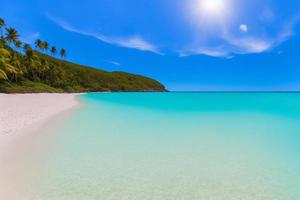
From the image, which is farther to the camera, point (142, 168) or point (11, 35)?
point (11, 35)

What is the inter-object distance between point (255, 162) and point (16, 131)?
7988 mm

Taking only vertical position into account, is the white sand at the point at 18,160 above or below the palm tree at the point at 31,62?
below

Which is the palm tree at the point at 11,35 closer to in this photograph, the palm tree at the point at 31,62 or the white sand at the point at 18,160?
the palm tree at the point at 31,62

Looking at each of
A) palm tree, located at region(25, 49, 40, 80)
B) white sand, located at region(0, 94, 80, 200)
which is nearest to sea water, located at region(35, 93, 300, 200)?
white sand, located at region(0, 94, 80, 200)

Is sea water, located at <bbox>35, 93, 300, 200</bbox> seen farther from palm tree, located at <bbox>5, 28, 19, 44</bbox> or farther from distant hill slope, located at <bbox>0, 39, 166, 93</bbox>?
palm tree, located at <bbox>5, 28, 19, 44</bbox>

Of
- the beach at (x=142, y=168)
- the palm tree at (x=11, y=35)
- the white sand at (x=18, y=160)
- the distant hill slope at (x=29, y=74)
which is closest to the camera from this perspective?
the white sand at (x=18, y=160)

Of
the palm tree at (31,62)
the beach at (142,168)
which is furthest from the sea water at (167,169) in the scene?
the palm tree at (31,62)

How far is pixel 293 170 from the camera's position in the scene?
4.71m

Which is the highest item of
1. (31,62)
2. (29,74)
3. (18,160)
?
(31,62)

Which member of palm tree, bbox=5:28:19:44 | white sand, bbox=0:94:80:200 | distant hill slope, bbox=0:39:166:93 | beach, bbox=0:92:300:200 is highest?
palm tree, bbox=5:28:19:44

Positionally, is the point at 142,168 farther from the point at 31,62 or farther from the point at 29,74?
the point at 29,74

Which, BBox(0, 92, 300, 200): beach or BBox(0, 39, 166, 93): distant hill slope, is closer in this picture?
BBox(0, 92, 300, 200): beach

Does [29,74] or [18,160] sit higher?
[29,74]

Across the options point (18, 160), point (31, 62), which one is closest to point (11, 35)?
point (31, 62)
